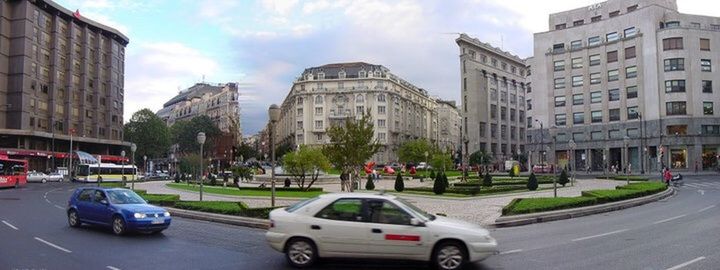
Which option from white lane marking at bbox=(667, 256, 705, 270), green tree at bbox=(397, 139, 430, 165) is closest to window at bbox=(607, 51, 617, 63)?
green tree at bbox=(397, 139, 430, 165)

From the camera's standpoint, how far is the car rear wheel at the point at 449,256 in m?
9.77

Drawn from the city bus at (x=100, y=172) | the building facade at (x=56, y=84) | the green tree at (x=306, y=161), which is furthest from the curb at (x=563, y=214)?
the building facade at (x=56, y=84)

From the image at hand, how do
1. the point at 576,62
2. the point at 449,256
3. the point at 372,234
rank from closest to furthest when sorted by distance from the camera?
the point at 449,256, the point at 372,234, the point at 576,62

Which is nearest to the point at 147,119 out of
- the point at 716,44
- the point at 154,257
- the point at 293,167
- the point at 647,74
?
the point at 293,167

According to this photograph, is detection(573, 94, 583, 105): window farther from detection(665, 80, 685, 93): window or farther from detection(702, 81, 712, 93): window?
detection(702, 81, 712, 93): window

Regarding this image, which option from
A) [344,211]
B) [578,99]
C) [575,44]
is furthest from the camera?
[575,44]

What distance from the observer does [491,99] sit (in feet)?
371

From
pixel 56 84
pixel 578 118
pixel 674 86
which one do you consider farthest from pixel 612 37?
pixel 56 84

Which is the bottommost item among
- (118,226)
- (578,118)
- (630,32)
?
(118,226)

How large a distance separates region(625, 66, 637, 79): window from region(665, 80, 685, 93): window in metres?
5.08

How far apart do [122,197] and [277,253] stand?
679 centimetres

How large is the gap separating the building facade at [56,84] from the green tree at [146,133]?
11046 mm

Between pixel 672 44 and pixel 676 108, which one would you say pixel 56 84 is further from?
pixel 676 108

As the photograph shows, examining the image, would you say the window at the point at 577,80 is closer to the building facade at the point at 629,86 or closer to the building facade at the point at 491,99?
the building facade at the point at 629,86
